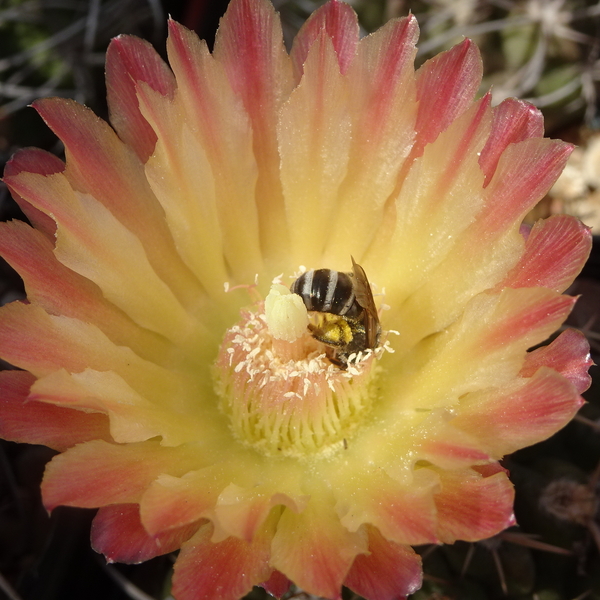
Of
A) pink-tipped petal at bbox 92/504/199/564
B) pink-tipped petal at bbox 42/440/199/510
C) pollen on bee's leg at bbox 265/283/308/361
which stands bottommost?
pink-tipped petal at bbox 92/504/199/564

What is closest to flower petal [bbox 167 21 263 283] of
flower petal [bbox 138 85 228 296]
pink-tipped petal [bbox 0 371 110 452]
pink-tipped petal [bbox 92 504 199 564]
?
flower petal [bbox 138 85 228 296]

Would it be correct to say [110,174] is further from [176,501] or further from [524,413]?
[524,413]

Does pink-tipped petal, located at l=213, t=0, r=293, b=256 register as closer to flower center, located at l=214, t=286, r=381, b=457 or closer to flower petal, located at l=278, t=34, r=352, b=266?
flower petal, located at l=278, t=34, r=352, b=266

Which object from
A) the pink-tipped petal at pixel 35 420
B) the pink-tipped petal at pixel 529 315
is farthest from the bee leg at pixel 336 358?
the pink-tipped petal at pixel 35 420

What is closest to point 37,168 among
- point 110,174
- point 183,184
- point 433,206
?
point 110,174

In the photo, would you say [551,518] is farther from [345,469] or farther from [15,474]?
[15,474]

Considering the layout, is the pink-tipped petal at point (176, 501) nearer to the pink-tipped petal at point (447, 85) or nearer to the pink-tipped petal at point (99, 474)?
the pink-tipped petal at point (99, 474)
